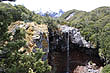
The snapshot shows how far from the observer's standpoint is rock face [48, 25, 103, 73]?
14.4 meters

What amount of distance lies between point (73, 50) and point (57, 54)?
2.24 meters

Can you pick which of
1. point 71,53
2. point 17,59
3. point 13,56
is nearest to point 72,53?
point 71,53

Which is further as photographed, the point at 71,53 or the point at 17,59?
the point at 71,53

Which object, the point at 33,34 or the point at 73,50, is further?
the point at 73,50

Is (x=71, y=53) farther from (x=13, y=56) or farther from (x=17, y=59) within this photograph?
(x=13, y=56)

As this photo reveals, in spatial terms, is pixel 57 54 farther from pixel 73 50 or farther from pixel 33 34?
pixel 33 34

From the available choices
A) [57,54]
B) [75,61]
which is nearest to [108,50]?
[75,61]

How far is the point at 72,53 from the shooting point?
15.7m

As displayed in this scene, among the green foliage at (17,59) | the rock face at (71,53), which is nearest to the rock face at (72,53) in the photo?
the rock face at (71,53)

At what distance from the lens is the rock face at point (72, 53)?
14430 mm

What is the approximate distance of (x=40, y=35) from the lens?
801 cm

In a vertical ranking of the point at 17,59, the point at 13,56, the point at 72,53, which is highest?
the point at 13,56

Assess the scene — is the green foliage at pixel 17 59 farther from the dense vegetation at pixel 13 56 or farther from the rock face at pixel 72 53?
the rock face at pixel 72 53

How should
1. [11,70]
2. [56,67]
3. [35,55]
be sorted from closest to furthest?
[11,70]
[35,55]
[56,67]
